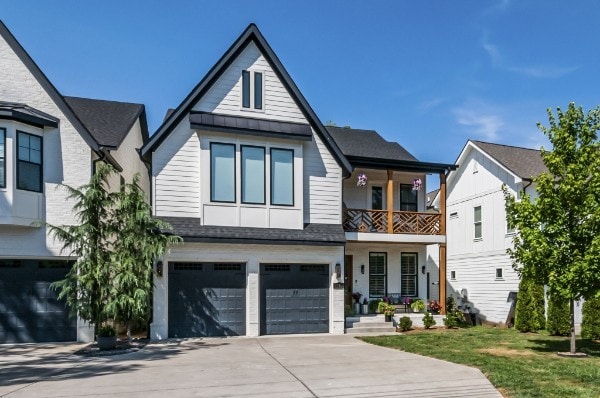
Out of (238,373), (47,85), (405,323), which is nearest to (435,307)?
(405,323)

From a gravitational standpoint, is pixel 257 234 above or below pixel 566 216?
below

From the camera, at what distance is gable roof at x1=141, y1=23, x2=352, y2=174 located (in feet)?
52.1

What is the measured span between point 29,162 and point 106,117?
600 cm

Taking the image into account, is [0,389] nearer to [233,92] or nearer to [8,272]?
[8,272]

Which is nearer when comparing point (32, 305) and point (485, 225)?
point (32, 305)

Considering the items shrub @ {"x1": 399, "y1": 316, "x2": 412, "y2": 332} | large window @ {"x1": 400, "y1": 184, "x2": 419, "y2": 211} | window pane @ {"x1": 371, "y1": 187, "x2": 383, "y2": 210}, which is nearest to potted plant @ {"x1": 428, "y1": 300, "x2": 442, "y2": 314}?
shrub @ {"x1": 399, "y1": 316, "x2": 412, "y2": 332}

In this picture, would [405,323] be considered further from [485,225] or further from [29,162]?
[29,162]

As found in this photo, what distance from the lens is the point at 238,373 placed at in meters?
9.91

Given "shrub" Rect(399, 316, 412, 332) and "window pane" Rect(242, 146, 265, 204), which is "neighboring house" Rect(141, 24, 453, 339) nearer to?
"window pane" Rect(242, 146, 265, 204)

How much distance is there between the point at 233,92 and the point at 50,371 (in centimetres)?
1029

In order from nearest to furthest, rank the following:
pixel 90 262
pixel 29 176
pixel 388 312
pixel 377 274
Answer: pixel 90 262 < pixel 29 176 < pixel 388 312 < pixel 377 274

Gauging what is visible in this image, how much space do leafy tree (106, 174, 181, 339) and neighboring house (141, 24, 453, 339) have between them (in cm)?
124

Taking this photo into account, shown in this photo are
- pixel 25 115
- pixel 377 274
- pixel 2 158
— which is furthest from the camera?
pixel 377 274

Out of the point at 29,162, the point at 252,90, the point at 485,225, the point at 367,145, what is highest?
the point at 252,90
